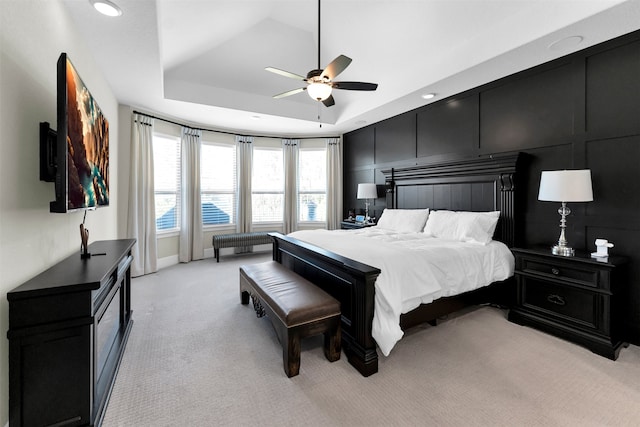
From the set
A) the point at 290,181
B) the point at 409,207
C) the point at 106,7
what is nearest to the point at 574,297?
the point at 409,207

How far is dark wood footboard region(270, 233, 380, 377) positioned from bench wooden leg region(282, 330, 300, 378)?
0.45 m

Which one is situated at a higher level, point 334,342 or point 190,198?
point 190,198

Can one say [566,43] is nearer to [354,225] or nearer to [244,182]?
[354,225]

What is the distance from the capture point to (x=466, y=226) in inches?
129

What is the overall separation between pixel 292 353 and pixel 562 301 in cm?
254

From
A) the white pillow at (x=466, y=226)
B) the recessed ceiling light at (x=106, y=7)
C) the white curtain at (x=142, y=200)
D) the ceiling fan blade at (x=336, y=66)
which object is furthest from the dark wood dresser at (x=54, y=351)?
the white pillow at (x=466, y=226)

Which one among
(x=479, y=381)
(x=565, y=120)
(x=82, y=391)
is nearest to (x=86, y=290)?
(x=82, y=391)

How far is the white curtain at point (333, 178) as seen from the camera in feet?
21.3

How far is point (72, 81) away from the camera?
168 cm

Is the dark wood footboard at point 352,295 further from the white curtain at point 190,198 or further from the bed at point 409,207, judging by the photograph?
the white curtain at point 190,198

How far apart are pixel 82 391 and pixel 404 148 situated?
4842 mm

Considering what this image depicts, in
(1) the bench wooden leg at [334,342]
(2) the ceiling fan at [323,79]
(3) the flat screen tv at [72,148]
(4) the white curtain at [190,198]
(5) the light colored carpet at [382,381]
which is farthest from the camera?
(4) the white curtain at [190,198]

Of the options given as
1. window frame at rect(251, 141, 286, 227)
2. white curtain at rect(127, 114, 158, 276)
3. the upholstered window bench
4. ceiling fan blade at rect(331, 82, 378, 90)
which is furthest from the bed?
window frame at rect(251, 141, 286, 227)

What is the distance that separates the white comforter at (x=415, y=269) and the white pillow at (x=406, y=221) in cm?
67
